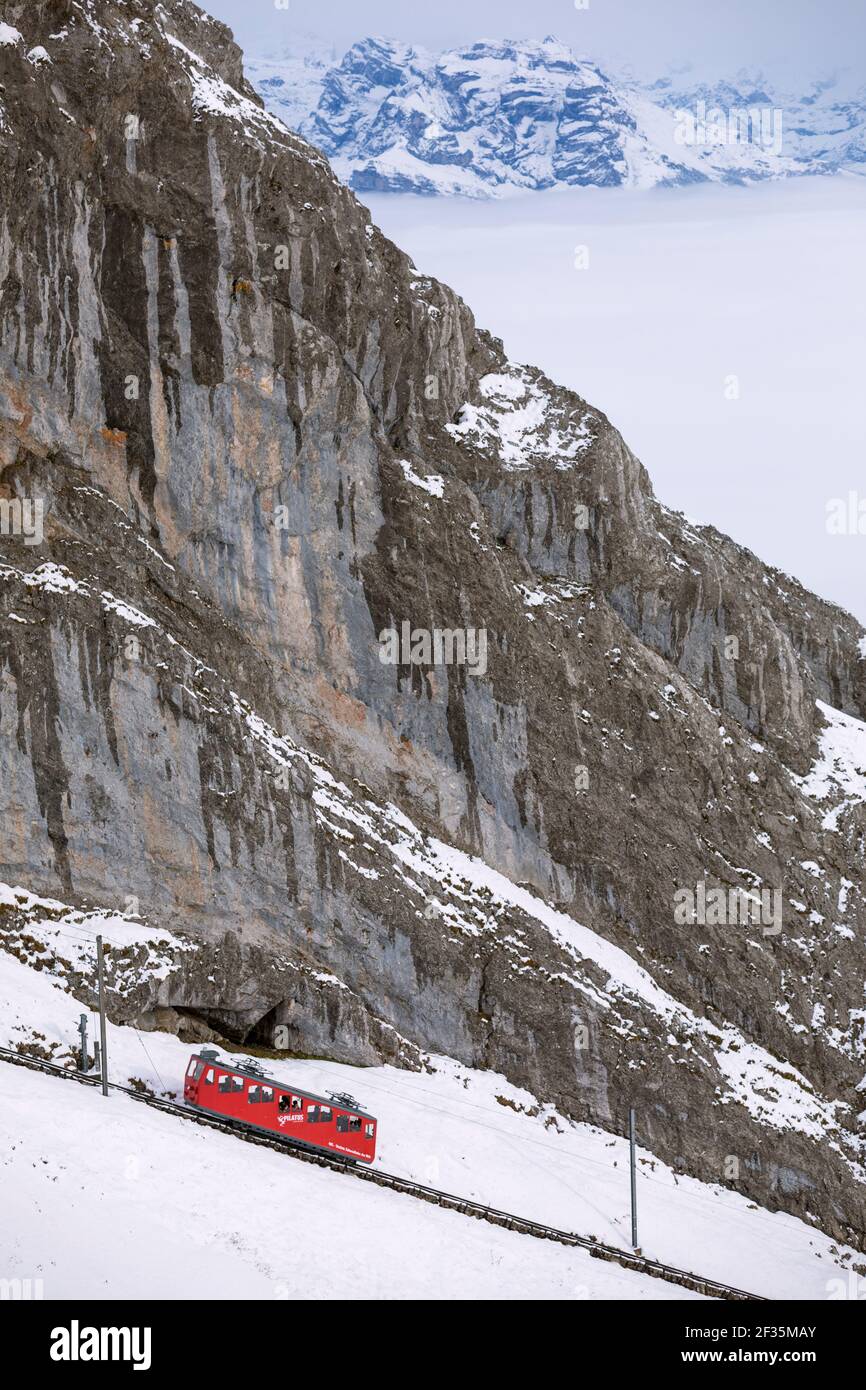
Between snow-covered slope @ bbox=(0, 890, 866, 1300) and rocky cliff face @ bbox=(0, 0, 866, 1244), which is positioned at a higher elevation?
rocky cliff face @ bbox=(0, 0, 866, 1244)

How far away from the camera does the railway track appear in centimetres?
4597

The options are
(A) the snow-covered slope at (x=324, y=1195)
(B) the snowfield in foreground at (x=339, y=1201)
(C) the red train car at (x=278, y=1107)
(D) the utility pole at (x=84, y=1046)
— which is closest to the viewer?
(B) the snowfield in foreground at (x=339, y=1201)

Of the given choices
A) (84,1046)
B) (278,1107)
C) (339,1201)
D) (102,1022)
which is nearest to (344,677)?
(278,1107)

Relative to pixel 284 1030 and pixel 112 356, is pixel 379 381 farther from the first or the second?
pixel 284 1030

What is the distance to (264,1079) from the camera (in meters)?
46.8

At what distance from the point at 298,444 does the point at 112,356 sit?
26.0 ft

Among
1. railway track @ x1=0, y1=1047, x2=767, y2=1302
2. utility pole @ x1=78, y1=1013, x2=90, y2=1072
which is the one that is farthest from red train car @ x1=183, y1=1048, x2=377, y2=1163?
utility pole @ x1=78, y1=1013, x2=90, y2=1072

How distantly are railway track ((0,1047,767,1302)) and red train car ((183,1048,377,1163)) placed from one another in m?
0.39

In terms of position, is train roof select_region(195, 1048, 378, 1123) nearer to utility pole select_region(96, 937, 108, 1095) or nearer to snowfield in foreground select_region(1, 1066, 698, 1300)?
snowfield in foreground select_region(1, 1066, 698, 1300)

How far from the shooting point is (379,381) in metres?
65.9

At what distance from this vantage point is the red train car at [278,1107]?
46375 millimetres

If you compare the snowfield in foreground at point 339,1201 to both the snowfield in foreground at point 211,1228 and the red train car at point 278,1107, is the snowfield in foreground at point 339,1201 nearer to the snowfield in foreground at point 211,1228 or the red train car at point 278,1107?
the snowfield in foreground at point 211,1228

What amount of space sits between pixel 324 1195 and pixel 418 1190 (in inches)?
187

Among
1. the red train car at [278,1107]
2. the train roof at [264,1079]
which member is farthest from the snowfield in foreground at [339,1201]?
the train roof at [264,1079]
